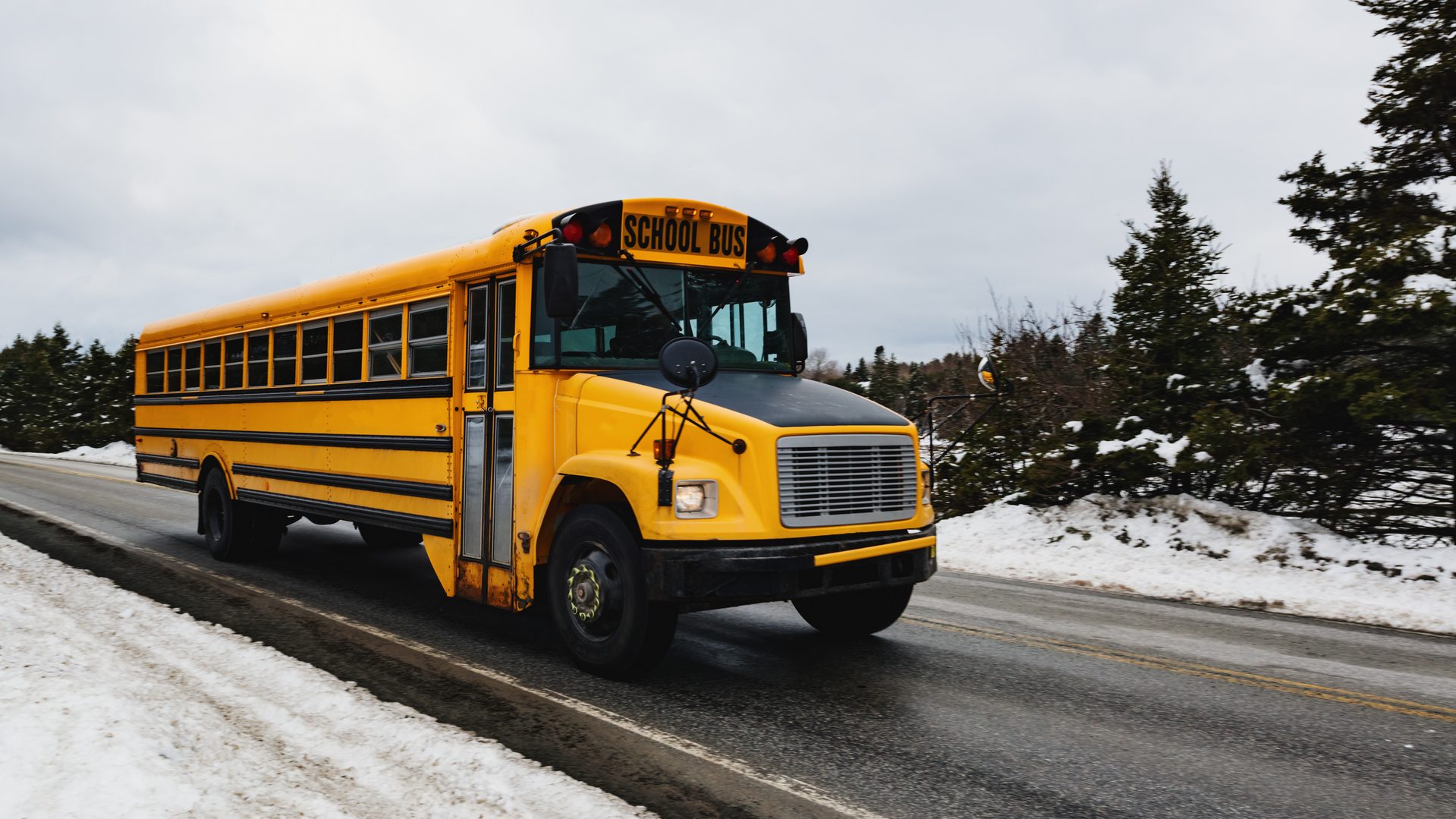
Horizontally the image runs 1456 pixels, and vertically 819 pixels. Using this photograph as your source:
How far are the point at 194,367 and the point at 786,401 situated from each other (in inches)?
300

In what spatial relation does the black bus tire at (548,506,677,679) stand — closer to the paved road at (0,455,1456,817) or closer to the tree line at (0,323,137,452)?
the paved road at (0,455,1456,817)

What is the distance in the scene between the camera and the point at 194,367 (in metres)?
9.73

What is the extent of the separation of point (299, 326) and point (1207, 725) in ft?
23.4

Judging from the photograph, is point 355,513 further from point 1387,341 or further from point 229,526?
point 1387,341

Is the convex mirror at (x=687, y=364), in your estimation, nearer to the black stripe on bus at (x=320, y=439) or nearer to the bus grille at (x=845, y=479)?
the bus grille at (x=845, y=479)

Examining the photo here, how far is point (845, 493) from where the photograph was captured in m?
4.77

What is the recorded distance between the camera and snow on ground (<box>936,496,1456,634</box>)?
767 centimetres

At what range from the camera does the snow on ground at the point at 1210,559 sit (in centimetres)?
767

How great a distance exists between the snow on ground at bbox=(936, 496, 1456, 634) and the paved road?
801 mm

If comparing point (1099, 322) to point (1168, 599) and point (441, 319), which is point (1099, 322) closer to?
point (1168, 599)

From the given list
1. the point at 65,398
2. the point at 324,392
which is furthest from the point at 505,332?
the point at 65,398

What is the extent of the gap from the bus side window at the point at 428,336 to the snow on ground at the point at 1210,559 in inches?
237

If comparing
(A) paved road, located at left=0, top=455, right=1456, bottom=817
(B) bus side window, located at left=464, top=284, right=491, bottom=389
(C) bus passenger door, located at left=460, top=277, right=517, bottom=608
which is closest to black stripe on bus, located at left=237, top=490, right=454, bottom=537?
(C) bus passenger door, located at left=460, top=277, right=517, bottom=608

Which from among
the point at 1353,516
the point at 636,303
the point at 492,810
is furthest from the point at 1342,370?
the point at 492,810
